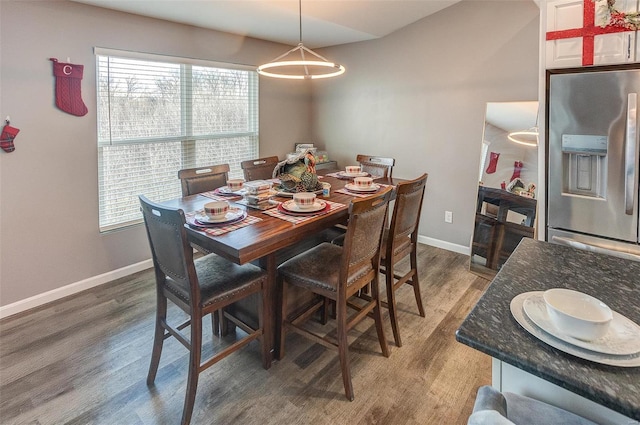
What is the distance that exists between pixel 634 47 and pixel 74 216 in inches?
160

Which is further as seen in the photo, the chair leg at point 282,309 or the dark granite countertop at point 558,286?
the chair leg at point 282,309

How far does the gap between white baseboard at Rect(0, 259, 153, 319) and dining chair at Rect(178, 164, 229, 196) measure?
1.16 metres

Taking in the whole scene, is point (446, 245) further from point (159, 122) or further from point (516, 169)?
point (159, 122)

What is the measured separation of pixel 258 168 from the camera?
328cm

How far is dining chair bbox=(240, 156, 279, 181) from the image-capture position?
316 cm

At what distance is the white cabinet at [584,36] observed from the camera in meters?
2.20

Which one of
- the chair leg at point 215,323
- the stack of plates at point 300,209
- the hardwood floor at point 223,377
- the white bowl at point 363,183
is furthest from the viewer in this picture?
the white bowl at point 363,183

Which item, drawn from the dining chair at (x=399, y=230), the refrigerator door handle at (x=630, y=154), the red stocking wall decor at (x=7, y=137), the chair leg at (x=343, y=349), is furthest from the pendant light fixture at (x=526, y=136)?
the red stocking wall decor at (x=7, y=137)

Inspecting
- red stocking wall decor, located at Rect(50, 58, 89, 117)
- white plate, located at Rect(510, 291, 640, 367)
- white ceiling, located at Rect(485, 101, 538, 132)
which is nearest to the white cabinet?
white ceiling, located at Rect(485, 101, 538, 132)

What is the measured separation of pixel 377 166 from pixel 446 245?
1.29 metres

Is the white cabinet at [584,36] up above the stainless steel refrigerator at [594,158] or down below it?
above

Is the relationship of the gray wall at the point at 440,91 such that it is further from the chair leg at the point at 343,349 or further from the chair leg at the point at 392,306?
the chair leg at the point at 343,349

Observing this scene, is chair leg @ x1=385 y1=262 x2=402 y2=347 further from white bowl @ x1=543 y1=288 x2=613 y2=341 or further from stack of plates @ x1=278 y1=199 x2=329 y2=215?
white bowl @ x1=543 y1=288 x2=613 y2=341

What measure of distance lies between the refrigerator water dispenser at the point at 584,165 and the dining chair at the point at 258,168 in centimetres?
230
